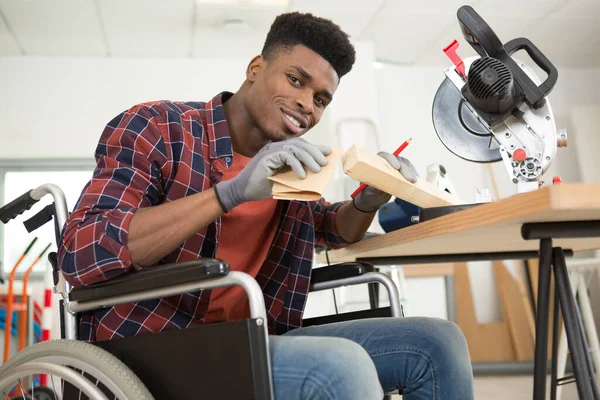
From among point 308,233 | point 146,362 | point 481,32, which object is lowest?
point 146,362

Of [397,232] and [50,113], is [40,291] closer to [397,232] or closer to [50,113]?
[50,113]

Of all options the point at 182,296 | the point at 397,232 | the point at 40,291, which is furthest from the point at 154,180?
the point at 40,291

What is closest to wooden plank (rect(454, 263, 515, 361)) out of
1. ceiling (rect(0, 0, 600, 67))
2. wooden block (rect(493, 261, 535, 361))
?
wooden block (rect(493, 261, 535, 361))

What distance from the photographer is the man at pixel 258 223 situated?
3.25 ft

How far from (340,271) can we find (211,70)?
3774 mm

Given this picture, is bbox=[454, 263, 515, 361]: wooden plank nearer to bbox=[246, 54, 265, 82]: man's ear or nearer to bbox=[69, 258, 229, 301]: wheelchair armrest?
bbox=[246, 54, 265, 82]: man's ear

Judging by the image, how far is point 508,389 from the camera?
3.57 meters

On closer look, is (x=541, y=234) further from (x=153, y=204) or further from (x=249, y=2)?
(x=249, y=2)

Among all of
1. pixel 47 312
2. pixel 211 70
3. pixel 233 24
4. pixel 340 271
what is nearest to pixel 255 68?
pixel 340 271

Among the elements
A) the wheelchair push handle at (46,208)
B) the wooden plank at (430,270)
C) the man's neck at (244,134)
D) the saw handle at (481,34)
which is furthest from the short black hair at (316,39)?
the wooden plank at (430,270)

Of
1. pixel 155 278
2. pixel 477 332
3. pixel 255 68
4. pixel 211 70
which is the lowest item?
pixel 477 332

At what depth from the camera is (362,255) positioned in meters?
1.66

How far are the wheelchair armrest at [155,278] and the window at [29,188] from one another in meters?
3.70

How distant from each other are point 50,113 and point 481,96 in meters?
4.09
